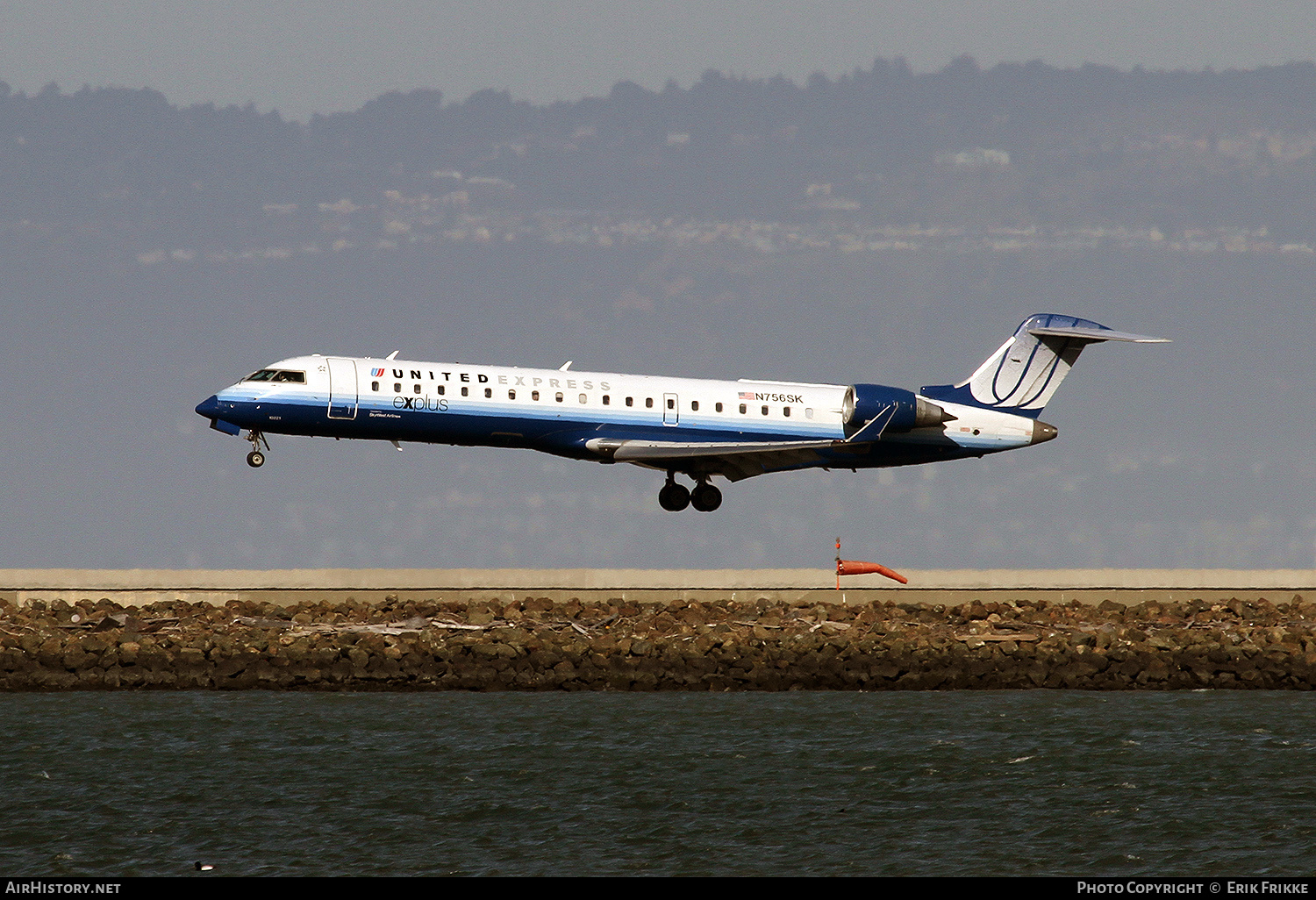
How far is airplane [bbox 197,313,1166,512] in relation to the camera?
113ft

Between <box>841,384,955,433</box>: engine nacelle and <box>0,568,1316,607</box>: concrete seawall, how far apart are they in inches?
160

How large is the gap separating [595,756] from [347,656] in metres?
7.26

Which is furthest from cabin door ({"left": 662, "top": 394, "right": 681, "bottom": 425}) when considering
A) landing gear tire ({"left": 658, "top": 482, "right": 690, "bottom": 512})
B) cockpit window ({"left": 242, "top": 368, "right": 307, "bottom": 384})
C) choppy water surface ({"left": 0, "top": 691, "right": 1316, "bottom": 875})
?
choppy water surface ({"left": 0, "top": 691, "right": 1316, "bottom": 875})

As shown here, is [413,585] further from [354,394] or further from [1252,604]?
[1252,604]

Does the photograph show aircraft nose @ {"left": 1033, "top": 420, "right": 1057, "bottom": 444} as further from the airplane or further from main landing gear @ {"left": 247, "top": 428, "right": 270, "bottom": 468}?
main landing gear @ {"left": 247, "top": 428, "right": 270, "bottom": 468}

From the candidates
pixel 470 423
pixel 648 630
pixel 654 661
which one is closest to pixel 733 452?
pixel 470 423

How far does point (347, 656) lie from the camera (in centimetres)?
2981

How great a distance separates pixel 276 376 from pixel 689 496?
9956 millimetres

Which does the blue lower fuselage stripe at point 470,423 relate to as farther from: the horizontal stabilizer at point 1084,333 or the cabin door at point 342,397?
the horizontal stabilizer at point 1084,333

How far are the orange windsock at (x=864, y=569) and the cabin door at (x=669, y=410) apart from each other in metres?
4.82

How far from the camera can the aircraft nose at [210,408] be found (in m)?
34.2

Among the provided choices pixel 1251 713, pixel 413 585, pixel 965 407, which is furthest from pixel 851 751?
→ pixel 965 407

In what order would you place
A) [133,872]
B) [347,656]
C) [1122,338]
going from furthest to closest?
[1122,338] → [347,656] → [133,872]

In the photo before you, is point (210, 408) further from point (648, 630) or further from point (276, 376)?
point (648, 630)
